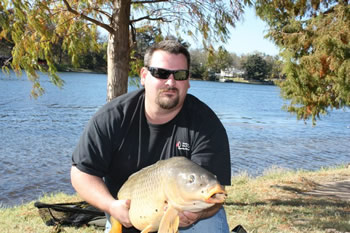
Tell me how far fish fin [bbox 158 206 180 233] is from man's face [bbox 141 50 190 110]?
979mm

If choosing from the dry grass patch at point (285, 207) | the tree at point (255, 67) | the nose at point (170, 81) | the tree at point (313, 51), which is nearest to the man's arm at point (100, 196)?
the nose at point (170, 81)

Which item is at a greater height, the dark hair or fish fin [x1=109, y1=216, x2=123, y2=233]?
the dark hair

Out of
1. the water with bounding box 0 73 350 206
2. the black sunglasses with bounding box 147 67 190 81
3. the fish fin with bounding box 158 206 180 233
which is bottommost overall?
the water with bounding box 0 73 350 206

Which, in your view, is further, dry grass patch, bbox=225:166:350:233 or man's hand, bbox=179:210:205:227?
dry grass patch, bbox=225:166:350:233

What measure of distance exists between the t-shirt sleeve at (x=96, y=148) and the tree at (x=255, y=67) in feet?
324

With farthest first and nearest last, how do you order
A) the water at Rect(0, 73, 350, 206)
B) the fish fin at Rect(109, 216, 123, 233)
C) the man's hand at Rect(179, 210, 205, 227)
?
the water at Rect(0, 73, 350, 206) < the fish fin at Rect(109, 216, 123, 233) < the man's hand at Rect(179, 210, 205, 227)

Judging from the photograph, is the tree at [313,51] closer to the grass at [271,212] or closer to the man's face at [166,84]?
the grass at [271,212]

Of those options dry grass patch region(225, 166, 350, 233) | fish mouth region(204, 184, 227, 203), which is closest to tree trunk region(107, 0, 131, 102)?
dry grass patch region(225, 166, 350, 233)

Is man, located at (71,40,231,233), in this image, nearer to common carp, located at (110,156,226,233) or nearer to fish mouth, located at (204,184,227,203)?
common carp, located at (110,156,226,233)

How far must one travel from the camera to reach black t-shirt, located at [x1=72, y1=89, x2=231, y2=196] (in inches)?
120

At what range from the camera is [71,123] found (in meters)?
21.1

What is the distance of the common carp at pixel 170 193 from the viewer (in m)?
2.20

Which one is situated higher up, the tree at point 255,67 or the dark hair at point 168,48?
the dark hair at point 168,48

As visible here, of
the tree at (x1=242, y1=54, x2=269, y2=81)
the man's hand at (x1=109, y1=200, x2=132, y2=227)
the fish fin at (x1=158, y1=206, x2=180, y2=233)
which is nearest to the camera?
the fish fin at (x1=158, y1=206, x2=180, y2=233)
